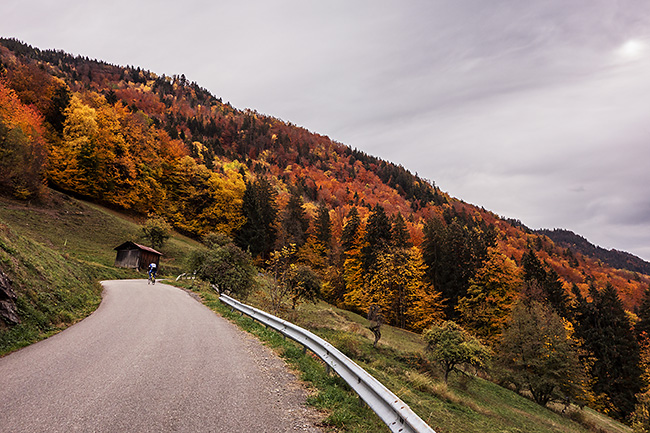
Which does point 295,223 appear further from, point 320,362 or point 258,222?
point 320,362

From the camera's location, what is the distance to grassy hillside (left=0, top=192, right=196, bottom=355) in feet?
29.5

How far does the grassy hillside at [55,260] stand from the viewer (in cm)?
899

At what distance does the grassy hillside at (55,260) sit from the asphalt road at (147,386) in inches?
37.0

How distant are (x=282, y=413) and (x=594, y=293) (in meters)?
59.7

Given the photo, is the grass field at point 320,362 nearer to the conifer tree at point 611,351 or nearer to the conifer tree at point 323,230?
the conifer tree at point 611,351

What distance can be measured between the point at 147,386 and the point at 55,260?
554 inches

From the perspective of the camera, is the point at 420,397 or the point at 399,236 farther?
the point at 399,236

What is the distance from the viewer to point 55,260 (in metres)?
15.2

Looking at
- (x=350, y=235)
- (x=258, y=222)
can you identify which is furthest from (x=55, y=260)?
(x=258, y=222)

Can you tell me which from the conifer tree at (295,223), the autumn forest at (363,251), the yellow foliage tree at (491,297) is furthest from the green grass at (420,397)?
the conifer tree at (295,223)

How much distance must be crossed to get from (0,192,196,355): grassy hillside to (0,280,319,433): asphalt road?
94 cm

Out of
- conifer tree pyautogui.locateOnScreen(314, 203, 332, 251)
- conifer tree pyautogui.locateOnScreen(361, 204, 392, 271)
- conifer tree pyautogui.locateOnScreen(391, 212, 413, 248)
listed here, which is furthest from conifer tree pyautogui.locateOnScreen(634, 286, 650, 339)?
conifer tree pyautogui.locateOnScreen(314, 203, 332, 251)

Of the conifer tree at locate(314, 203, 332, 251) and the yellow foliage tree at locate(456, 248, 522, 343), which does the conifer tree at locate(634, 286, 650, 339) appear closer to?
the yellow foliage tree at locate(456, 248, 522, 343)

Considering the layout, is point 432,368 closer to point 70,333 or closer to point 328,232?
point 70,333
